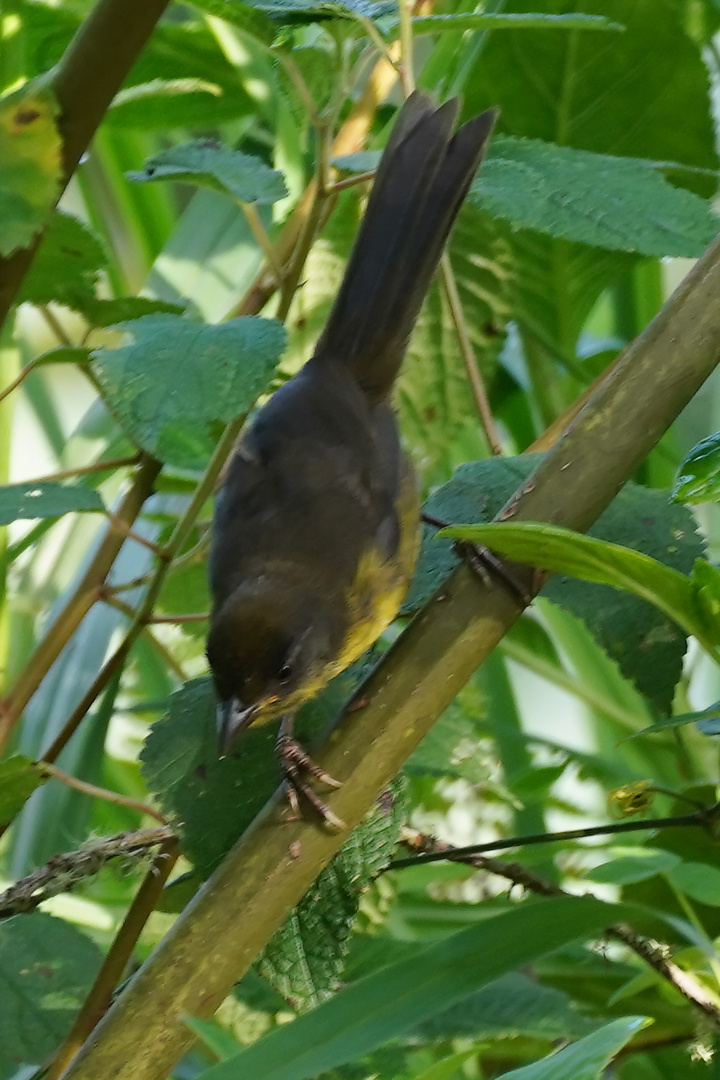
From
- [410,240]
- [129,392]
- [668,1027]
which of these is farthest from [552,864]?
[129,392]

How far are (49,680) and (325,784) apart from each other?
75 centimetres

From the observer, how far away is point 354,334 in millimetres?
1083

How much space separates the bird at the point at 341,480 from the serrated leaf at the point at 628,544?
0.18 meters

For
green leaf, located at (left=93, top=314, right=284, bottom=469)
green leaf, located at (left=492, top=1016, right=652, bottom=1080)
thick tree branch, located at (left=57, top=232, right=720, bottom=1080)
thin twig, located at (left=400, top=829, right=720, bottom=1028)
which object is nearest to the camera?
green leaf, located at (left=492, top=1016, right=652, bottom=1080)

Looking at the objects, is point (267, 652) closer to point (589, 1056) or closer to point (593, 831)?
point (593, 831)

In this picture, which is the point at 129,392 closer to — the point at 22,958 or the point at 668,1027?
the point at 22,958

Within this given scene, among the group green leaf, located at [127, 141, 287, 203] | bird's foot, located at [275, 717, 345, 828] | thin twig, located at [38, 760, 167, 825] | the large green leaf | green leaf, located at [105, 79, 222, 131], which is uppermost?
green leaf, located at [105, 79, 222, 131]

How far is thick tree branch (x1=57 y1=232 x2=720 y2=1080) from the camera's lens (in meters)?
0.53

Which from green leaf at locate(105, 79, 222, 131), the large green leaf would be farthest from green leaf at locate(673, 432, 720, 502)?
green leaf at locate(105, 79, 222, 131)

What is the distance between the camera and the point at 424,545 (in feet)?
2.97

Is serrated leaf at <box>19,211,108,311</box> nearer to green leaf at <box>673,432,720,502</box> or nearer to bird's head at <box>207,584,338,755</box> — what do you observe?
bird's head at <box>207,584,338,755</box>

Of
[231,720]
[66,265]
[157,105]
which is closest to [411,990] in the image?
[231,720]

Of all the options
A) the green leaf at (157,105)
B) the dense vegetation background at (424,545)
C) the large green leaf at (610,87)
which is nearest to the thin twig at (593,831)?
the dense vegetation background at (424,545)

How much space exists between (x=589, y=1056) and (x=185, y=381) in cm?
43
